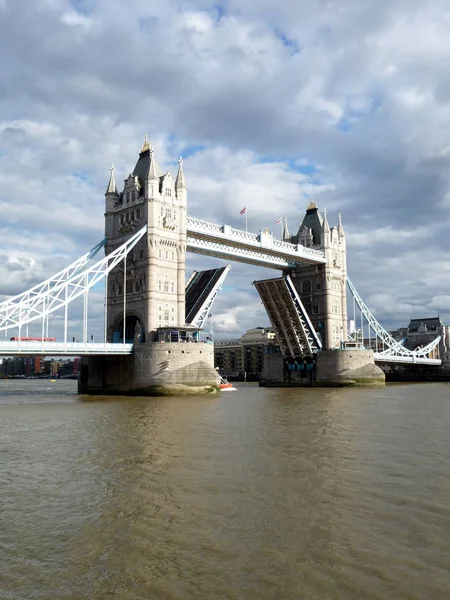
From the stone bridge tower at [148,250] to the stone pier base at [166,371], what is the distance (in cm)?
338

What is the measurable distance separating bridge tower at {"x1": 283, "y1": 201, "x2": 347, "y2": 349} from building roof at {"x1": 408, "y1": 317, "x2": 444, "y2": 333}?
167 feet

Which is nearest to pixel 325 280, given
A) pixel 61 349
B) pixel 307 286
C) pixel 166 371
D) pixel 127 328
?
pixel 307 286

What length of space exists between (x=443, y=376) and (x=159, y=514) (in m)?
107

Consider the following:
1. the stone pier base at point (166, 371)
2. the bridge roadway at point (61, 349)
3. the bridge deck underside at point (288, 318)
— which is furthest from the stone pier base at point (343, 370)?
the bridge roadway at point (61, 349)

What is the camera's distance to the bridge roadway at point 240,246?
65.7 meters

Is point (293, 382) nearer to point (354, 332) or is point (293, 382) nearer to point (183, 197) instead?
point (354, 332)

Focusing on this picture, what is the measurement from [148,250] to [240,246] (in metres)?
14.3

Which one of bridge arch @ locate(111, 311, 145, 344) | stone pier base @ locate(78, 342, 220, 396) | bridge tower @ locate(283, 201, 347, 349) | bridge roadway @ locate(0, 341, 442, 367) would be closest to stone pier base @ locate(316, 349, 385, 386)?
bridge tower @ locate(283, 201, 347, 349)

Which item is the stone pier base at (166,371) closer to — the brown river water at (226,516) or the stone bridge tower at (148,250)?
the stone bridge tower at (148,250)

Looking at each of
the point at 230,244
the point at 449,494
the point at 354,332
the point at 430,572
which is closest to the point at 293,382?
the point at 354,332

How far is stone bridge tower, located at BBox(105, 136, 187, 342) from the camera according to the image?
5981 cm

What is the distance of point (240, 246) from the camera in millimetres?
70000

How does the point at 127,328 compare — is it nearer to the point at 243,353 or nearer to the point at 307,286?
the point at 307,286

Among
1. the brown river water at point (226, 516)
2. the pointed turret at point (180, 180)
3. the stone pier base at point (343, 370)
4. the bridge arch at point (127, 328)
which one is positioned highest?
the pointed turret at point (180, 180)
